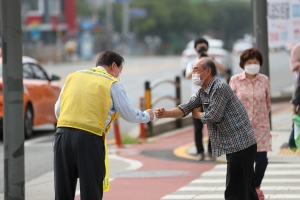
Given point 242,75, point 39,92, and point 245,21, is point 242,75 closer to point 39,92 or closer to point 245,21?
point 39,92

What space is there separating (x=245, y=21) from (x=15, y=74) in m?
127

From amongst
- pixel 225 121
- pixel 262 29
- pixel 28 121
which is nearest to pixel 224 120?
pixel 225 121

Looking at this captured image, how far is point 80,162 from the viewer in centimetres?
650

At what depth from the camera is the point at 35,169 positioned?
477 inches

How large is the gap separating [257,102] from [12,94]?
123 inches

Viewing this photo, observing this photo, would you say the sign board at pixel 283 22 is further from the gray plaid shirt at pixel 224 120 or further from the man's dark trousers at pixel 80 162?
the man's dark trousers at pixel 80 162

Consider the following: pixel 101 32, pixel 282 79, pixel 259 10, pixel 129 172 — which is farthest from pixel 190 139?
pixel 101 32

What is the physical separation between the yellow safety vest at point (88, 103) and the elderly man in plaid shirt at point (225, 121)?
2.37ft

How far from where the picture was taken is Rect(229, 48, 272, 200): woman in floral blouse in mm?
8727

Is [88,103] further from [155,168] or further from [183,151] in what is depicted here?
[183,151]

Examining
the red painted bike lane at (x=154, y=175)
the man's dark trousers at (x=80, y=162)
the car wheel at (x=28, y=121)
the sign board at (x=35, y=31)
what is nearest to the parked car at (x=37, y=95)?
the car wheel at (x=28, y=121)

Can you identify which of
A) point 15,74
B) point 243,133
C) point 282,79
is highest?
point 15,74

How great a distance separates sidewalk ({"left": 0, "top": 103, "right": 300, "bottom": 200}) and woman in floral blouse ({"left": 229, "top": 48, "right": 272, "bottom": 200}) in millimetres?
842

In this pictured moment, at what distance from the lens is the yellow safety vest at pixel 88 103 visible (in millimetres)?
6531
